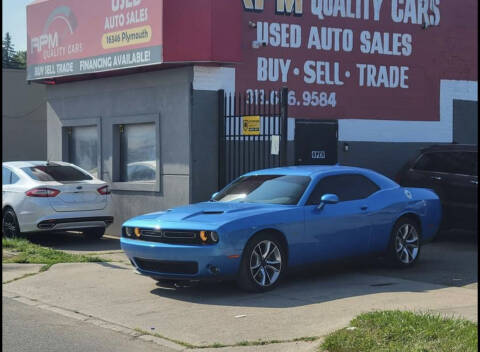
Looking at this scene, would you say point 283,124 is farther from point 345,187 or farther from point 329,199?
point 329,199

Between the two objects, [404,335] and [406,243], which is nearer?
[404,335]

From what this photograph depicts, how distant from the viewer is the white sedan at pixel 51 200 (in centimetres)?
1345

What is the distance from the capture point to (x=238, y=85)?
14.8 metres

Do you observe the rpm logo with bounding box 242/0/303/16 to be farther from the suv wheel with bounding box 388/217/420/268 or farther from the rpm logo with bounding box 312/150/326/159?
the suv wheel with bounding box 388/217/420/268

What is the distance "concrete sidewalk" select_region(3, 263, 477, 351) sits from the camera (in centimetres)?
737

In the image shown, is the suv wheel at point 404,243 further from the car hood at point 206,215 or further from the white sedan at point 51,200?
the white sedan at point 51,200

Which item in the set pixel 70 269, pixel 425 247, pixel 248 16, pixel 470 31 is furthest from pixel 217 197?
pixel 470 31

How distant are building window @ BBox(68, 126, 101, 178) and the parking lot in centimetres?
605

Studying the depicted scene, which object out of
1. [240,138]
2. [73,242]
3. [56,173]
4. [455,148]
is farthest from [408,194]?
[56,173]

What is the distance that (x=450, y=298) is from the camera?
8602mm

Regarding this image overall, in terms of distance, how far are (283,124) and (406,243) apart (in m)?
3.27

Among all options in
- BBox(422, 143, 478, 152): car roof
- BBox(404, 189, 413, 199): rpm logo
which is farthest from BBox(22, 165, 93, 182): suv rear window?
BBox(422, 143, 478, 152): car roof

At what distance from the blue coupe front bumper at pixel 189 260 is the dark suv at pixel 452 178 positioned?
19.5 ft

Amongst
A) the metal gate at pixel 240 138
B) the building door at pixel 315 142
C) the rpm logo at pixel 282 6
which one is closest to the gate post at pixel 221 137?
the metal gate at pixel 240 138
